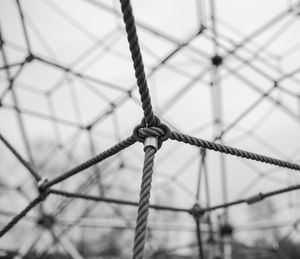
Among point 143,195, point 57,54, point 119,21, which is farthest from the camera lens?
point 57,54

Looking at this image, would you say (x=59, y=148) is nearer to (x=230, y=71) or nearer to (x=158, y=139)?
(x=230, y=71)

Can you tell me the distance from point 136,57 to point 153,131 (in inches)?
16.9

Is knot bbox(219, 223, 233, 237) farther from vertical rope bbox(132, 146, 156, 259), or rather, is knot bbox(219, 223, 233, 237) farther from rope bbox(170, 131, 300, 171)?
vertical rope bbox(132, 146, 156, 259)

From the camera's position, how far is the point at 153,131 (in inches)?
73.6

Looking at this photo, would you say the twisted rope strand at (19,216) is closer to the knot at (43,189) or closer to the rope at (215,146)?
the knot at (43,189)

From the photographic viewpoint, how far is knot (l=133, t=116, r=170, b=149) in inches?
73.9

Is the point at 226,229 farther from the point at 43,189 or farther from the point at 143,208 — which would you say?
the point at 143,208

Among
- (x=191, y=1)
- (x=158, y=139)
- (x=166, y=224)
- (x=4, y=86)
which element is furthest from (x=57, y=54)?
(x=158, y=139)

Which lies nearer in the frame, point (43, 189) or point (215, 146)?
point (215, 146)

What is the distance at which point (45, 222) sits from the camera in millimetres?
5508

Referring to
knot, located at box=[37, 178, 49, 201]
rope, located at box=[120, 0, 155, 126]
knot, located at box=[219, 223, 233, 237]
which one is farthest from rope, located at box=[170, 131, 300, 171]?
knot, located at box=[219, 223, 233, 237]

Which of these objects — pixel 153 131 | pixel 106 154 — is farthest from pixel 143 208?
pixel 106 154

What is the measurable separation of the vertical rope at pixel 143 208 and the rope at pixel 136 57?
7.5 inches

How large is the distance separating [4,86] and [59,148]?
73.6 inches
